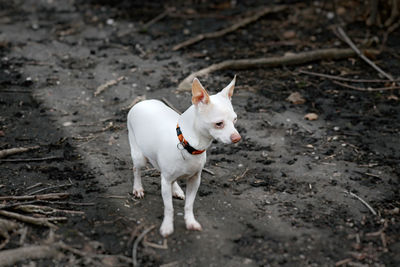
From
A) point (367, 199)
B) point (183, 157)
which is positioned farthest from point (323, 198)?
point (183, 157)

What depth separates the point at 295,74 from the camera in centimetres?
859

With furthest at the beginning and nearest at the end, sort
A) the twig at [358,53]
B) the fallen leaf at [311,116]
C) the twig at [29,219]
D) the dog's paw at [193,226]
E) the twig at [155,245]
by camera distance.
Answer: the twig at [358,53] < the fallen leaf at [311,116] < the dog's paw at [193,226] < the twig at [29,219] < the twig at [155,245]

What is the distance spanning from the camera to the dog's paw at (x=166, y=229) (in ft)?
15.1

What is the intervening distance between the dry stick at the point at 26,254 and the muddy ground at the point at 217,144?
2.2 inches

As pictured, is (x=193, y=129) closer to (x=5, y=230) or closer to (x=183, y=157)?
(x=183, y=157)

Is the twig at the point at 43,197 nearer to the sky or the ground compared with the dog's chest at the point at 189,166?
nearer to the ground

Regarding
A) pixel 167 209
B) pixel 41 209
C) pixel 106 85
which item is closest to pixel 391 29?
pixel 106 85

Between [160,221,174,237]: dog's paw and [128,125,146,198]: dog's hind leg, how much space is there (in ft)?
2.21

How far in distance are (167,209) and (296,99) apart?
12.1 ft

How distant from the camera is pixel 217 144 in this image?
6.51 m

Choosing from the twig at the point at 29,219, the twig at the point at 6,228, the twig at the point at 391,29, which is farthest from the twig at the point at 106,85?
the twig at the point at 391,29

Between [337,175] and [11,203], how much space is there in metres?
3.48

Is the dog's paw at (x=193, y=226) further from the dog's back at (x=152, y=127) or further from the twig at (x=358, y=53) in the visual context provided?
the twig at (x=358, y=53)

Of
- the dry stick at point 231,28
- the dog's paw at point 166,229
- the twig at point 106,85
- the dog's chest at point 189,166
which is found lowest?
the twig at point 106,85
